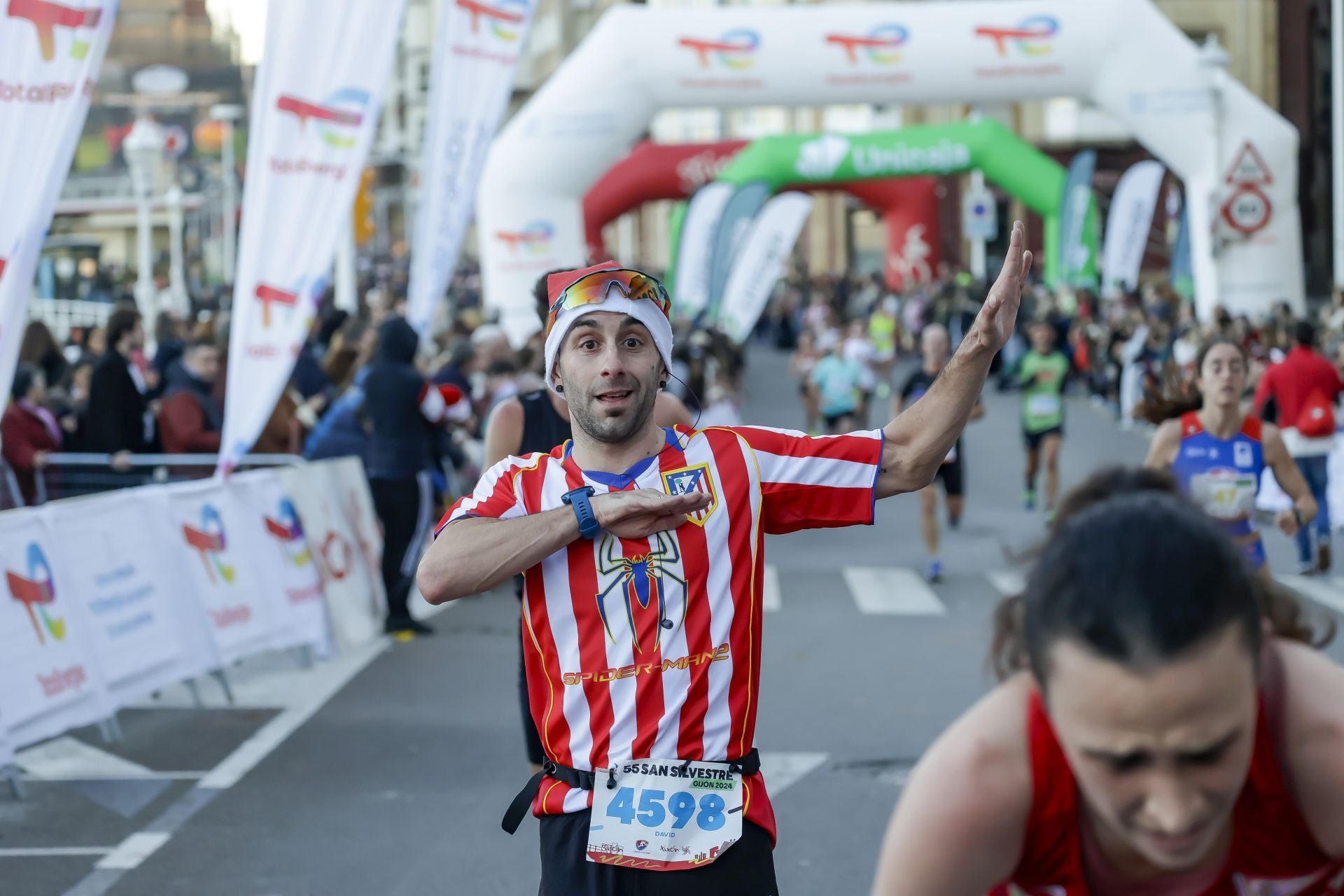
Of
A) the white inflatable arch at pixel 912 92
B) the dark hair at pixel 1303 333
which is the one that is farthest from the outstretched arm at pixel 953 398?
the white inflatable arch at pixel 912 92

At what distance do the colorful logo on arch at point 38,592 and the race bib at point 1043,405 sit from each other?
35.2ft

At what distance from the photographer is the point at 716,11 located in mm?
22719

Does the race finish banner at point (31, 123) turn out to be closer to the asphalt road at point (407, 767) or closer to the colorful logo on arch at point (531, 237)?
the asphalt road at point (407, 767)

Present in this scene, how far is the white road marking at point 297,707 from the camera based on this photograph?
775 cm

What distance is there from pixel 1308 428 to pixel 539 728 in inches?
438

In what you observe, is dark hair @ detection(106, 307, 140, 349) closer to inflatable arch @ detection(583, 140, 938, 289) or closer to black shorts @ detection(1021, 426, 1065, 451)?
black shorts @ detection(1021, 426, 1065, 451)

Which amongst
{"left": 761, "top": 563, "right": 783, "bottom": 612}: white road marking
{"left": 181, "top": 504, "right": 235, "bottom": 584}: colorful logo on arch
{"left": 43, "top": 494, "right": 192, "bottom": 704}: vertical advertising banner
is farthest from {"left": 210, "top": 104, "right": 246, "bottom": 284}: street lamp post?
{"left": 43, "top": 494, "right": 192, "bottom": 704}: vertical advertising banner

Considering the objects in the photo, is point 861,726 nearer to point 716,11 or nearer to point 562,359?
point 562,359

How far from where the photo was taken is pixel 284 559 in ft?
32.5

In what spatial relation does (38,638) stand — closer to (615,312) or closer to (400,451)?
(400,451)

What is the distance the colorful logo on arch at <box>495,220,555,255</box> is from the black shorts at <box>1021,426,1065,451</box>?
8221 mm

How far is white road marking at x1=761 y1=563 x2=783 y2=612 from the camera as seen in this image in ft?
40.0

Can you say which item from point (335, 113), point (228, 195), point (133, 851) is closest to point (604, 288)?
point (133, 851)

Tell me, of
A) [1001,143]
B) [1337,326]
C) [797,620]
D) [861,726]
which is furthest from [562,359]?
[1001,143]
